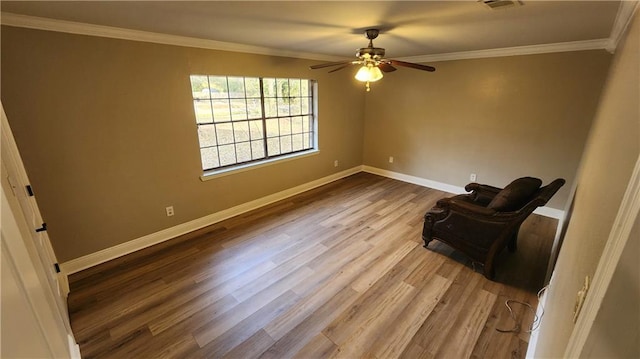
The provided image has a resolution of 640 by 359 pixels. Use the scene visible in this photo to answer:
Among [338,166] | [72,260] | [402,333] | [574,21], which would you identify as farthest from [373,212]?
[72,260]

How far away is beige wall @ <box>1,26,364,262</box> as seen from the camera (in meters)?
2.27

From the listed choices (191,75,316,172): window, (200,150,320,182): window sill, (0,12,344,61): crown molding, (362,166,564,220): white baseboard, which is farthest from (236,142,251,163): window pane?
(362,166,564,220): white baseboard

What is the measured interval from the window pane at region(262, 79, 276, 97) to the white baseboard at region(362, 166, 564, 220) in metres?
2.74

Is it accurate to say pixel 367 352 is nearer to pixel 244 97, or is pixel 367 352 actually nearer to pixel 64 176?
pixel 64 176

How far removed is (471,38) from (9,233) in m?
3.90

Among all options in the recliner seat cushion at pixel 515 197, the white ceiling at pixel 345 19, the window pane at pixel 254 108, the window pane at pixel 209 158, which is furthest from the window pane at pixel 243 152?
the recliner seat cushion at pixel 515 197

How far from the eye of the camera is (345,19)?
7.08ft

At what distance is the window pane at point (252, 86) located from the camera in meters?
3.78

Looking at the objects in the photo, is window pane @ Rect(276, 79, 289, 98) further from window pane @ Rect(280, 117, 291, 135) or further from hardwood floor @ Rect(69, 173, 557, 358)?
hardwood floor @ Rect(69, 173, 557, 358)

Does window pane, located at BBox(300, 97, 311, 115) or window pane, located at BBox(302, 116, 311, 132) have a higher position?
window pane, located at BBox(300, 97, 311, 115)

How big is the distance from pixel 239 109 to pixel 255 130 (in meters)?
0.40

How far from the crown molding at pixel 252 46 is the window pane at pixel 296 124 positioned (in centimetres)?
96

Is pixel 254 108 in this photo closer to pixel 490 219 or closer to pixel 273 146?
pixel 273 146

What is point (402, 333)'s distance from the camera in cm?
203
